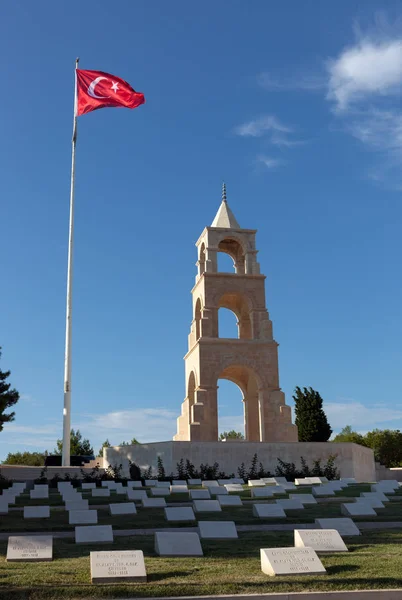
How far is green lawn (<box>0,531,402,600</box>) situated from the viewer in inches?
316

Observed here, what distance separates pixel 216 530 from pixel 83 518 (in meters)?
3.03

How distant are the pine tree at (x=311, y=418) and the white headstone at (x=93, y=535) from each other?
2929 centimetres

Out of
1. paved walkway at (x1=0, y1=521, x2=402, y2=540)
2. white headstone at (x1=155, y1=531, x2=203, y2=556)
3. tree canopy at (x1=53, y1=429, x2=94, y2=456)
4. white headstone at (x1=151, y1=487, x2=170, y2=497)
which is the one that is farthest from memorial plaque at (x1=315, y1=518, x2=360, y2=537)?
tree canopy at (x1=53, y1=429, x2=94, y2=456)

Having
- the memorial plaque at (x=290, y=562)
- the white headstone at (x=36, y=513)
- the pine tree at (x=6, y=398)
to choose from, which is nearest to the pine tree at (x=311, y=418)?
the pine tree at (x=6, y=398)

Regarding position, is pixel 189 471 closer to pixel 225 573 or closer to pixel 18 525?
pixel 18 525

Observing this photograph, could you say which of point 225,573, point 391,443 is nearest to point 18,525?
point 225,573

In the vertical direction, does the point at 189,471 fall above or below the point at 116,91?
below

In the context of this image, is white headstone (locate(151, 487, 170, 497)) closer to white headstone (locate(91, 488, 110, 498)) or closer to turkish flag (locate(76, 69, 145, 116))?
white headstone (locate(91, 488, 110, 498))

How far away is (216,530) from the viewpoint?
11359mm

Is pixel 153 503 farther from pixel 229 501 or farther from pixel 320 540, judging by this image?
pixel 320 540

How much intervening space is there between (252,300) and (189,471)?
38.5 ft

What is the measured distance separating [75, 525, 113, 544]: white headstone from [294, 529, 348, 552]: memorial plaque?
3121 mm

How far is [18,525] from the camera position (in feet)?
42.5

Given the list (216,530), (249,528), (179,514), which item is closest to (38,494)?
(179,514)
